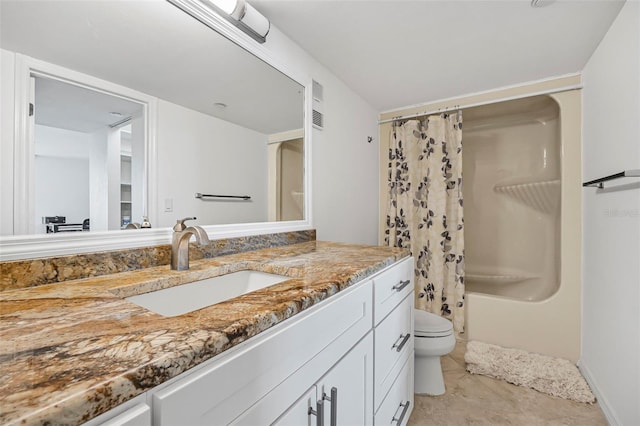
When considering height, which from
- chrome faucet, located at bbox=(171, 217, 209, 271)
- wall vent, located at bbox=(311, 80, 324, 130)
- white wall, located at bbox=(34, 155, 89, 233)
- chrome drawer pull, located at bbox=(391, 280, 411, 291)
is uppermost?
wall vent, located at bbox=(311, 80, 324, 130)

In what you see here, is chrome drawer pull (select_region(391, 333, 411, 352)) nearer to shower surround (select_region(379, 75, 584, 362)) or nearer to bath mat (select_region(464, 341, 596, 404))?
bath mat (select_region(464, 341, 596, 404))

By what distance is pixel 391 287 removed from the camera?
1.25 m

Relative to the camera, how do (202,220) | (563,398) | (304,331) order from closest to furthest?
(304,331) < (202,220) < (563,398)

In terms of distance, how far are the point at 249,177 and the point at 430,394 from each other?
1.68 meters

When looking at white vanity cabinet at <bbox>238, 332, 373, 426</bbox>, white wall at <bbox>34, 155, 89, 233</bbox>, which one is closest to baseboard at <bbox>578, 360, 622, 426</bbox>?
white vanity cabinet at <bbox>238, 332, 373, 426</bbox>

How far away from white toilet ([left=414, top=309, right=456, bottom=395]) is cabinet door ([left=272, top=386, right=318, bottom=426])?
1.19m

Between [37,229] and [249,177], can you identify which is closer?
[37,229]

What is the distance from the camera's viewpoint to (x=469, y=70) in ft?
6.91

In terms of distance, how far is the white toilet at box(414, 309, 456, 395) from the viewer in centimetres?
172

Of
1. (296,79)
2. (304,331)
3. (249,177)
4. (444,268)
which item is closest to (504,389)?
(444,268)

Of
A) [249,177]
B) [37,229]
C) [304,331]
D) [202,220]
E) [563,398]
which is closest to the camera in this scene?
[304,331]

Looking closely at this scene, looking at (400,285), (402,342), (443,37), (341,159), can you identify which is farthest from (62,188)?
(443,37)

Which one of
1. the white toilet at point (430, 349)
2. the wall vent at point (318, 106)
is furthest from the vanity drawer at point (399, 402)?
the wall vent at point (318, 106)

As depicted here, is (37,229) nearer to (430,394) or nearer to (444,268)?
(430,394)
